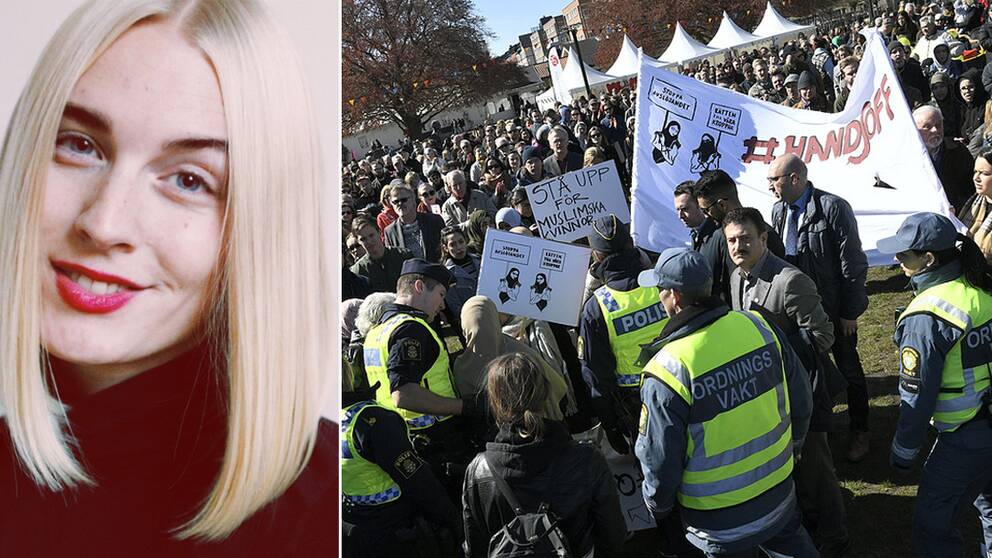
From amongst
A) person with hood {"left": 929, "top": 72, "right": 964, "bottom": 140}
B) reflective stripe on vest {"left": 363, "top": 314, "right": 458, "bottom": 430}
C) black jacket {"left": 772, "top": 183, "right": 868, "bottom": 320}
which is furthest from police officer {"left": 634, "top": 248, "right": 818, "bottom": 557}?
person with hood {"left": 929, "top": 72, "right": 964, "bottom": 140}

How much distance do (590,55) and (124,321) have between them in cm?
7354

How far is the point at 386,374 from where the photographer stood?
363 cm

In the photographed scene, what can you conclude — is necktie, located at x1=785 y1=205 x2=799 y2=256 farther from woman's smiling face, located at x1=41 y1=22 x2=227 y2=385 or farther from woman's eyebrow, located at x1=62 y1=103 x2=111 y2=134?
woman's eyebrow, located at x1=62 y1=103 x2=111 y2=134

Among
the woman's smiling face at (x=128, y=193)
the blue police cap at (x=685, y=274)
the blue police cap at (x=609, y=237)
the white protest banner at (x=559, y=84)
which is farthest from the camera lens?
the white protest banner at (x=559, y=84)

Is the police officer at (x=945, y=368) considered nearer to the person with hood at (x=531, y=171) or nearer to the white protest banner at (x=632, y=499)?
the white protest banner at (x=632, y=499)

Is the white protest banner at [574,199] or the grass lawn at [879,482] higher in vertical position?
the white protest banner at [574,199]

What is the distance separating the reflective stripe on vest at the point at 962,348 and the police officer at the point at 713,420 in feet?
2.14

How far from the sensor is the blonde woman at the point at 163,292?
1.45 m

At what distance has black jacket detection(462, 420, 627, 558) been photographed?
8.68ft

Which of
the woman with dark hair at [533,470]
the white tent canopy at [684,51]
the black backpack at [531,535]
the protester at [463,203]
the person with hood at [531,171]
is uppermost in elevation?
the white tent canopy at [684,51]

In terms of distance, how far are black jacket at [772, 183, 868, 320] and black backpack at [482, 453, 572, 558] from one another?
98.5 inches

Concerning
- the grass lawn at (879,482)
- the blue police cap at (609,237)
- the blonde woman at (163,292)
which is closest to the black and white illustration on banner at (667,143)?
the grass lawn at (879,482)

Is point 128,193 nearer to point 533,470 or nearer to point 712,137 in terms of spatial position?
point 533,470

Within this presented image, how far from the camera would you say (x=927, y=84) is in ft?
32.1
